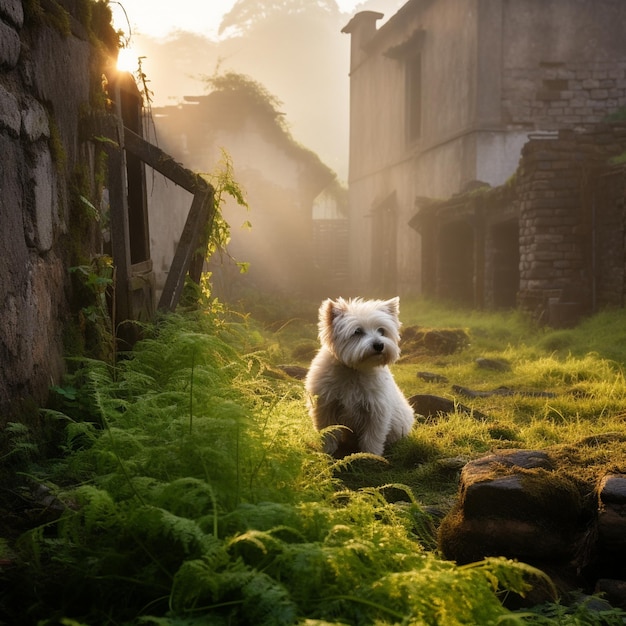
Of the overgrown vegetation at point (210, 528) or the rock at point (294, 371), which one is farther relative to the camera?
the rock at point (294, 371)

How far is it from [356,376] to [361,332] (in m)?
0.43

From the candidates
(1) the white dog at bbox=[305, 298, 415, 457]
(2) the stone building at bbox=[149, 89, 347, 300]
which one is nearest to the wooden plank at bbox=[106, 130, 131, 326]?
(1) the white dog at bbox=[305, 298, 415, 457]

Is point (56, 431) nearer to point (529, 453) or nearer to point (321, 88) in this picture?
point (529, 453)

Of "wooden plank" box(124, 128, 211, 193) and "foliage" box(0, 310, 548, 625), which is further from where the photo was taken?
"wooden plank" box(124, 128, 211, 193)

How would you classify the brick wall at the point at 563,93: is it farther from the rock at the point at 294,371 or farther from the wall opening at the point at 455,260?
the rock at the point at 294,371

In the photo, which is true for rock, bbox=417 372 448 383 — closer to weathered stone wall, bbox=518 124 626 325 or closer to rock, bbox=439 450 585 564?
weathered stone wall, bbox=518 124 626 325

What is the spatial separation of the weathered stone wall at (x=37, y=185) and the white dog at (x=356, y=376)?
2.07 m

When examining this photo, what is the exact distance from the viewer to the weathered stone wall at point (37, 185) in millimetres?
3793

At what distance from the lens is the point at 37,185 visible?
4.21 m

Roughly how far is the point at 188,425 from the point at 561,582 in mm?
1961

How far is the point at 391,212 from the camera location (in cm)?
2511

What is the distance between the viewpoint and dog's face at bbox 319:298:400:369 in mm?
5520

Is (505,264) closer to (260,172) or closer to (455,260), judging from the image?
(455,260)

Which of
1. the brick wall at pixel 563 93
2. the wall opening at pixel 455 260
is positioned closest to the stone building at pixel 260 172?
the wall opening at pixel 455 260
